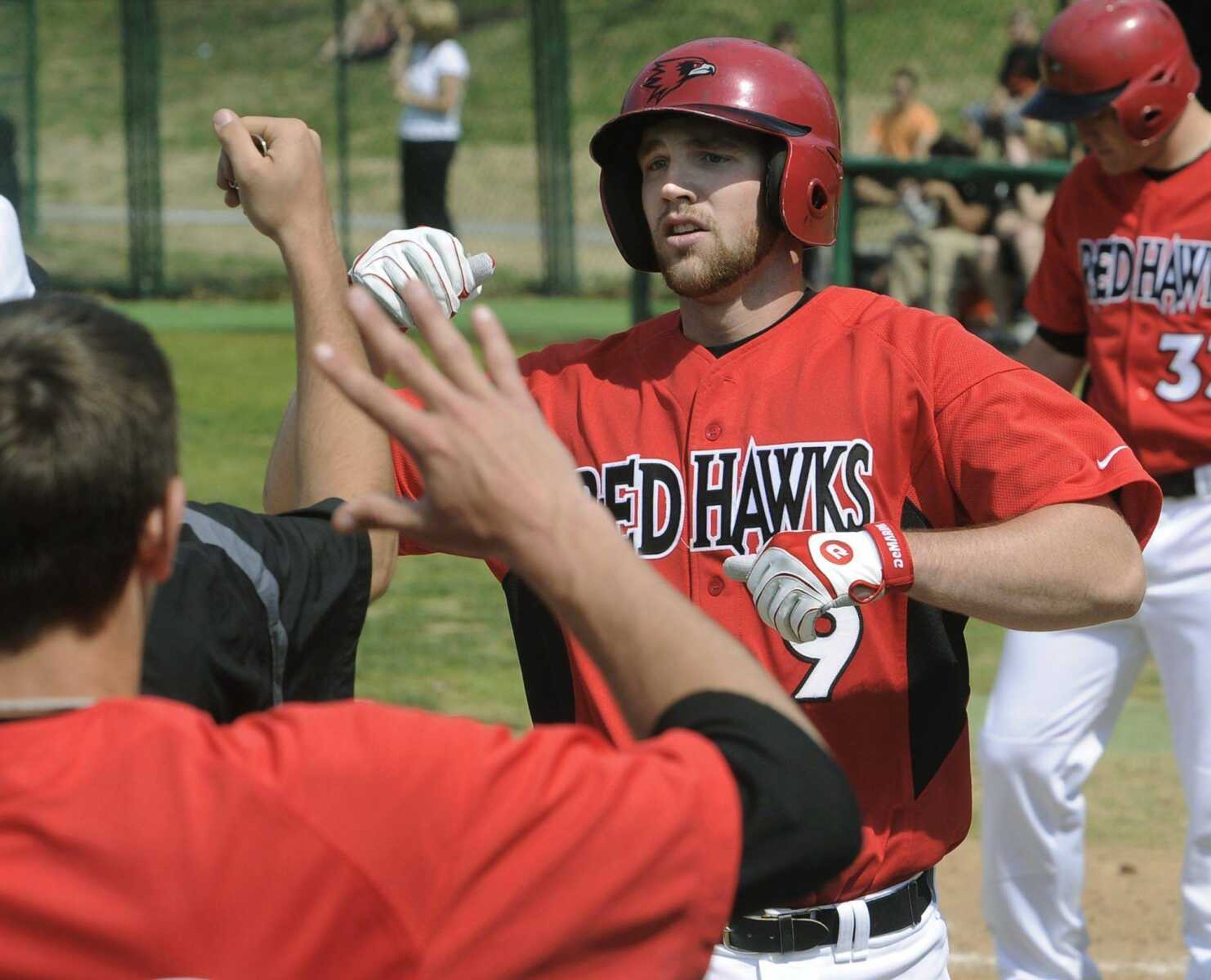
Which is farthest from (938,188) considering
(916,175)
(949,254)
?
(916,175)

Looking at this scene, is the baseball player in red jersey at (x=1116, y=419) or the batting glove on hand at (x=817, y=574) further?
the baseball player in red jersey at (x=1116, y=419)

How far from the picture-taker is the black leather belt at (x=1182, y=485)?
16.4ft

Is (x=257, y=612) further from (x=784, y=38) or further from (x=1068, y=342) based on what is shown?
(x=784, y=38)

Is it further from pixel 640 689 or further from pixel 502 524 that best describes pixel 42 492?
pixel 640 689

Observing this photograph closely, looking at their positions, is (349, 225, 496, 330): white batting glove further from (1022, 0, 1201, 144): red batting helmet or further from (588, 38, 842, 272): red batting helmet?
(1022, 0, 1201, 144): red batting helmet

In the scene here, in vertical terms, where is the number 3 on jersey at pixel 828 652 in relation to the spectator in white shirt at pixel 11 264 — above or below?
below

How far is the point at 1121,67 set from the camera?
5.14 m

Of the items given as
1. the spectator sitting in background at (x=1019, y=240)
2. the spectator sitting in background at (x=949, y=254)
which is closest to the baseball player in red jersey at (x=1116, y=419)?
the spectator sitting in background at (x=1019, y=240)

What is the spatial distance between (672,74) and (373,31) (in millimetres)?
18455

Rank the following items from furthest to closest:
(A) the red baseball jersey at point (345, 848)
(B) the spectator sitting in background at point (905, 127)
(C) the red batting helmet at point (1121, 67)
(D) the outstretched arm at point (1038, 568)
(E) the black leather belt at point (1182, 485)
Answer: (B) the spectator sitting in background at point (905, 127), (C) the red batting helmet at point (1121, 67), (E) the black leather belt at point (1182, 485), (D) the outstretched arm at point (1038, 568), (A) the red baseball jersey at point (345, 848)

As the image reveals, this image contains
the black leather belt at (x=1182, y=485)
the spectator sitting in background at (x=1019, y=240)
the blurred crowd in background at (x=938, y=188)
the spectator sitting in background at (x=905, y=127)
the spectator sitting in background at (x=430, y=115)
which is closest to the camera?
the black leather belt at (x=1182, y=485)

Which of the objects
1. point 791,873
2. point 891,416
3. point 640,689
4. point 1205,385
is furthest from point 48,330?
point 1205,385

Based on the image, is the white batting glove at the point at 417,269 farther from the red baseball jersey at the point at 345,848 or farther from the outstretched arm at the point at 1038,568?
the red baseball jersey at the point at 345,848

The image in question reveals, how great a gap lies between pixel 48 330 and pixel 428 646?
649 cm
